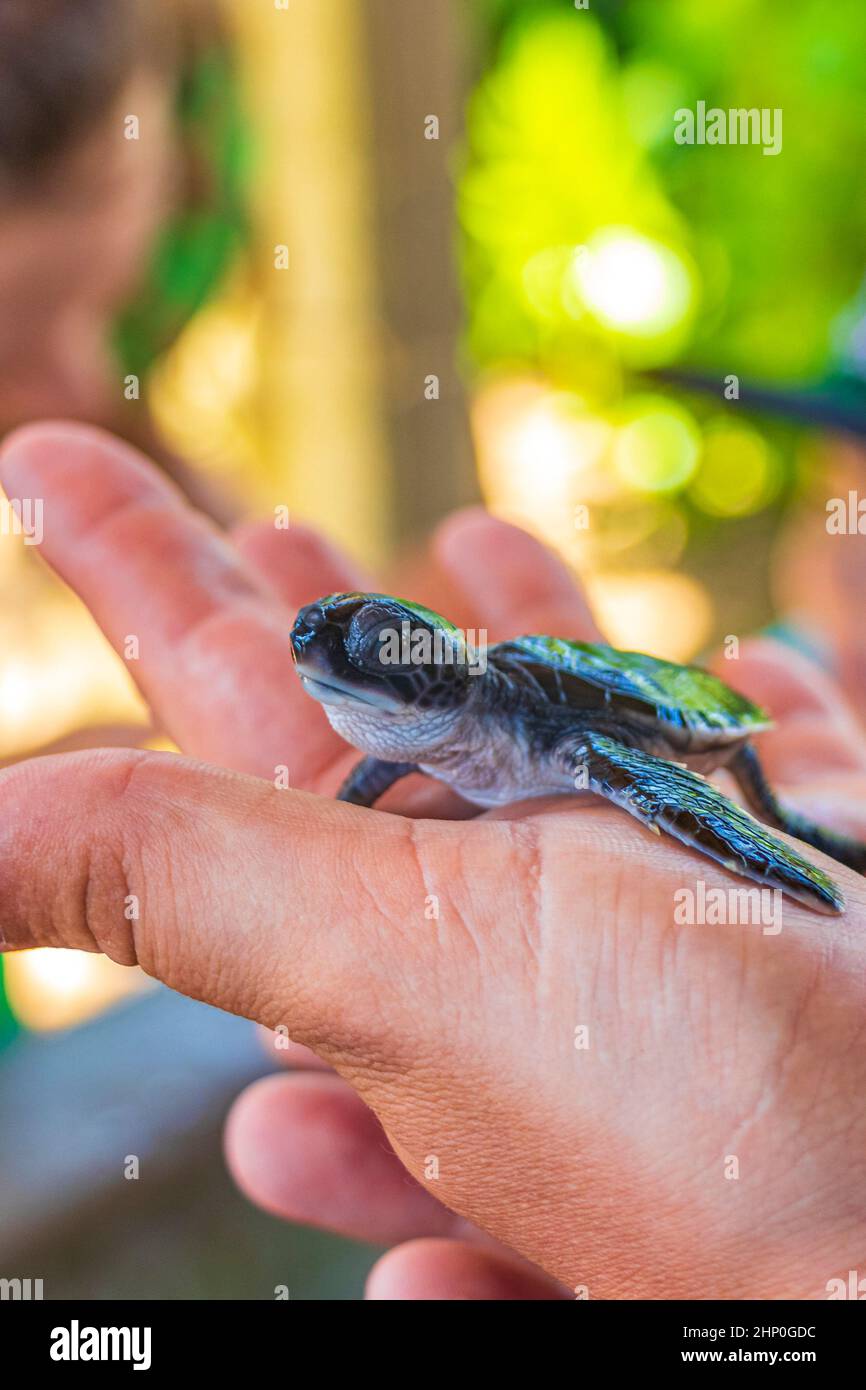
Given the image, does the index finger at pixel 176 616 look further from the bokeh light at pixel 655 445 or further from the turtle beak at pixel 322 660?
the bokeh light at pixel 655 445

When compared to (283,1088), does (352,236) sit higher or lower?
higher

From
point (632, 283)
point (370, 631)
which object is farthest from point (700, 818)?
point (632, 283)

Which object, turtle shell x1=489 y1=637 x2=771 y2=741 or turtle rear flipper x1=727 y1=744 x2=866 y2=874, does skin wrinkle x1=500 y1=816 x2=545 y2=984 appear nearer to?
turtle shell x1=489 y1=637 x2=771 y2=741

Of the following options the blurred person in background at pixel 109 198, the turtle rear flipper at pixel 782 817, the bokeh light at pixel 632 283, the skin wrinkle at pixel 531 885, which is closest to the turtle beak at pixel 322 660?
the skin wrinkle at pixel 531 885

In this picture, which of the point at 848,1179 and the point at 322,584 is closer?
the point at 848,1179

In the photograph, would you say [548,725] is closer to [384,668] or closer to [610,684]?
[610,684]

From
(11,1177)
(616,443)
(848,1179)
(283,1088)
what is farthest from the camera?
(616,443)

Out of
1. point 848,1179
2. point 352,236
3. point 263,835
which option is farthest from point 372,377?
point 848,1179

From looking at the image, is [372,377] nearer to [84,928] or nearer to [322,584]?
[322,584]
